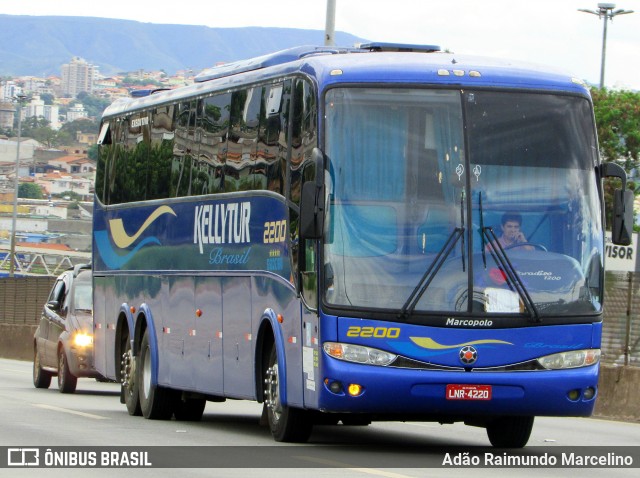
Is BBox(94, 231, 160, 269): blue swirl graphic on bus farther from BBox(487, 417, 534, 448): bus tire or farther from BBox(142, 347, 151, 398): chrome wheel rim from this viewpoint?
BBox(487, 417, 534, 448): bus tire

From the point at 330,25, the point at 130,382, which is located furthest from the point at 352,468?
the point at 330,25

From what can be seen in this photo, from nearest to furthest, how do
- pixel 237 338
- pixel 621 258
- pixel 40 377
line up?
pixel 237 338 < pixel 40 377 < pixel 621 258

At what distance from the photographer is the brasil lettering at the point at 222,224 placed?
16.9m

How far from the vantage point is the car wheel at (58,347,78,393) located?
26527mm

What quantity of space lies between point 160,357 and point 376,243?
6148mm

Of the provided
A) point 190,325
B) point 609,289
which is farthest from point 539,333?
point 609,289

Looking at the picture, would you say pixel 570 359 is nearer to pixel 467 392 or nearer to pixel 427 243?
pixel 467 392

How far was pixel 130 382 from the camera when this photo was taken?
2109 centimetres

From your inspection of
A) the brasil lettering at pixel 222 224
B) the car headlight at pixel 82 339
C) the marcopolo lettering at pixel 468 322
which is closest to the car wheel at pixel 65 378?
the car headlight at pixel 82 339

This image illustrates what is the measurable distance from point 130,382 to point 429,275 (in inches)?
307

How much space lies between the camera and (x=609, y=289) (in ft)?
79.5

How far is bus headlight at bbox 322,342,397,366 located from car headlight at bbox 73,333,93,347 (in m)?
12.8

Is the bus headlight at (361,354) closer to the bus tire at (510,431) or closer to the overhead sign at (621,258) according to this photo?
the bus tire at (510,431)

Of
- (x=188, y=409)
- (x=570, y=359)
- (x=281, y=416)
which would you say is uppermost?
(x=570, y=359)
